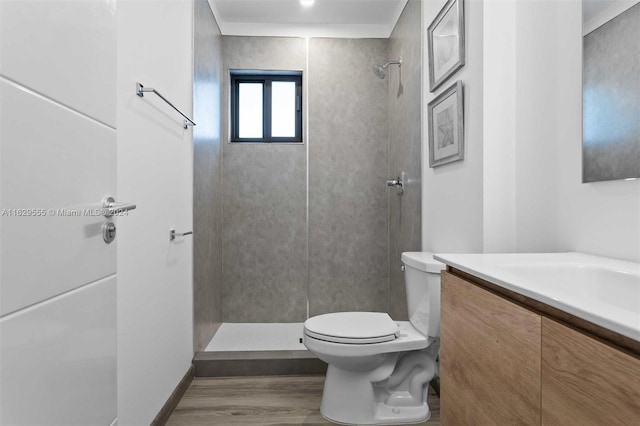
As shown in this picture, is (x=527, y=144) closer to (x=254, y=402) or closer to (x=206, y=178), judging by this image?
(x=254, y=402)

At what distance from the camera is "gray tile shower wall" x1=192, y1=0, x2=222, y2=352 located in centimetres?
230

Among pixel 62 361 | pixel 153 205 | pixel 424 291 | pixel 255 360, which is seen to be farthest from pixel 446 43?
pixel 255 360

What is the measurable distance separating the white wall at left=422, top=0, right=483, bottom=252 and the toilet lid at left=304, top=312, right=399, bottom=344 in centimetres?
48

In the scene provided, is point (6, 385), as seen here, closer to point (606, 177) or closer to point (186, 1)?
point (606, 177)

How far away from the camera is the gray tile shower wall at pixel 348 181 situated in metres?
3.08

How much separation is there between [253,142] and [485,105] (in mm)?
1995

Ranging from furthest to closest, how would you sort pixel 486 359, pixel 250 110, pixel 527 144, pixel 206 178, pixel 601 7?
1. pixel 250 110
2. pixel 206 178
3. pixel 527 144
4. pixel 601 7
5. pixel 486 359

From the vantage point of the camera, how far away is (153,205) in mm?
1619

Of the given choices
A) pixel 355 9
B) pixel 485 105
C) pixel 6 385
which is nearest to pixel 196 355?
pixel 6 385

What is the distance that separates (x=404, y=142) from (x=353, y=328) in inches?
54.1

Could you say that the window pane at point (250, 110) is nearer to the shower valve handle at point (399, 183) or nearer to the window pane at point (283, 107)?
the window pane at point (283, 107)

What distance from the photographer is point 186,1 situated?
81.9 inches

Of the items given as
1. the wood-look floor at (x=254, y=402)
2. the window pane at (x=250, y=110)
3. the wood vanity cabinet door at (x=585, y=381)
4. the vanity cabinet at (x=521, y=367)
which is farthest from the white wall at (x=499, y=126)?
the window pane at (x=250, y=110)

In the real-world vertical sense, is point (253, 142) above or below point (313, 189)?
above
